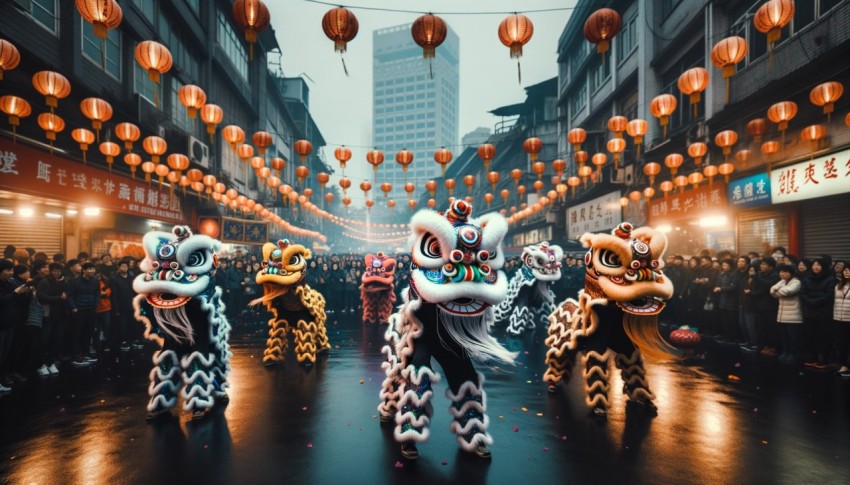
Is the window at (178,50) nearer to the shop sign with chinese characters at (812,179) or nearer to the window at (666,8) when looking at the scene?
the window at (666,8)

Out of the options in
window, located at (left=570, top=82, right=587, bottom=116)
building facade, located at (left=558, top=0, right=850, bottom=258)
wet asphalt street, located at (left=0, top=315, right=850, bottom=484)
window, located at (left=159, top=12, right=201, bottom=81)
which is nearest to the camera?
wet asphalt street, located at (left=0, top=315, right=850, bottom=484)

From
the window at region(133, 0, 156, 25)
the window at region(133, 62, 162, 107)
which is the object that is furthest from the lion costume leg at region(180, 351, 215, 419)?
the window at region(133, 0, 156, 25)

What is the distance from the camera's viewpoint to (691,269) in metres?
9.38

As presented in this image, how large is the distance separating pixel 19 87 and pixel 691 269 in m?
13.7

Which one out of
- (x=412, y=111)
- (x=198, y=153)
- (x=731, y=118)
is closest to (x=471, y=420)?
(x=731, y=118)

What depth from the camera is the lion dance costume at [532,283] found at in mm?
8484

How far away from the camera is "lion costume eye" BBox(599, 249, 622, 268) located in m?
4.18

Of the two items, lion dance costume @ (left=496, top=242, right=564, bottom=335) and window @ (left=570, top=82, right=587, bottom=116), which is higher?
window @ (left=570, top=82, right=587, bottom=116)

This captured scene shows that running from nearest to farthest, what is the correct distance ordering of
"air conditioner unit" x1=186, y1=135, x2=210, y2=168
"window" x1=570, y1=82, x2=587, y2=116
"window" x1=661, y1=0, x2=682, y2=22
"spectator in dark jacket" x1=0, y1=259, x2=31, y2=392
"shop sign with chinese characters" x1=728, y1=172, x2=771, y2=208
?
1. "spectator in dark jacket" x1=0, y1=259, x2=31, y2=392
2. "shop sign with chinese characters" x1=728, y1=172, x2=771, y2=208
3. "air conditioner unit" x1=186, y1=135, x2=210, y2=168
4. "window" x1=661, y1=0, x2=682, y2=22
5. "window" x1=570, y1=82, x2=587, y2=116

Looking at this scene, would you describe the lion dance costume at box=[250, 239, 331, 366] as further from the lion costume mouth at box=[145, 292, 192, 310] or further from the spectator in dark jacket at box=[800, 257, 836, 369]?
the spectator in dark jacket at box=[800, 257, 836, 369]

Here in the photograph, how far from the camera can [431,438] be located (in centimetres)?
386

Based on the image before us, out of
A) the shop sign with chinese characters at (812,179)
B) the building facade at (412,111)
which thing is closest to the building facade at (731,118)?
the shop sign with chinese characters at (812,179)

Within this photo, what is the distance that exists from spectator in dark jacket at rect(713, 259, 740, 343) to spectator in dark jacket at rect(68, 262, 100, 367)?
395 inches

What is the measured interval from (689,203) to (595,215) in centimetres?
510
